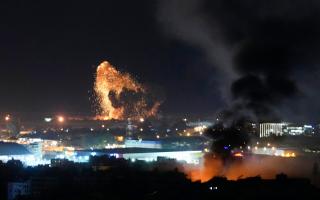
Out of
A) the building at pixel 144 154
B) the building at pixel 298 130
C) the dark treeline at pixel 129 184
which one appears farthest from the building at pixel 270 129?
the dark treeline at pixel 129 184

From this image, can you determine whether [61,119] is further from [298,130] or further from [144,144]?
[298,130]

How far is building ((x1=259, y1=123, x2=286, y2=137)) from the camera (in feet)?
68.9

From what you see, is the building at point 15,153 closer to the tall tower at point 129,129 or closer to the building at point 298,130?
the tall tower at point 129,129

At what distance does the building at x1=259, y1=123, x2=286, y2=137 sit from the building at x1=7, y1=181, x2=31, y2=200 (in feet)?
26.7

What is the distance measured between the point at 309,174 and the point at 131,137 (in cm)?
1601

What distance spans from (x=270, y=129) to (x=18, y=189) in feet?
33.5

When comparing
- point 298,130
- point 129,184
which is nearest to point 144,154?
point 129,184

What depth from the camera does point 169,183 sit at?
14.4 meters

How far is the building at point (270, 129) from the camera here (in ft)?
68.9

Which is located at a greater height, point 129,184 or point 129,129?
point 129,129

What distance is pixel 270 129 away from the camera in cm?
2253

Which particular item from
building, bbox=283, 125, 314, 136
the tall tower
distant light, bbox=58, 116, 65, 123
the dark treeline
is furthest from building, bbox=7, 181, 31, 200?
distant light, bbox=58, 116, 65, 123

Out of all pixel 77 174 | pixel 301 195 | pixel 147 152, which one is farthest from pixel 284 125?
pixel 301 195

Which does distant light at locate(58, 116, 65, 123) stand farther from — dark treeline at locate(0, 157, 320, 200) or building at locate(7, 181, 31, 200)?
building at locate(7, 181, 31, 200)
